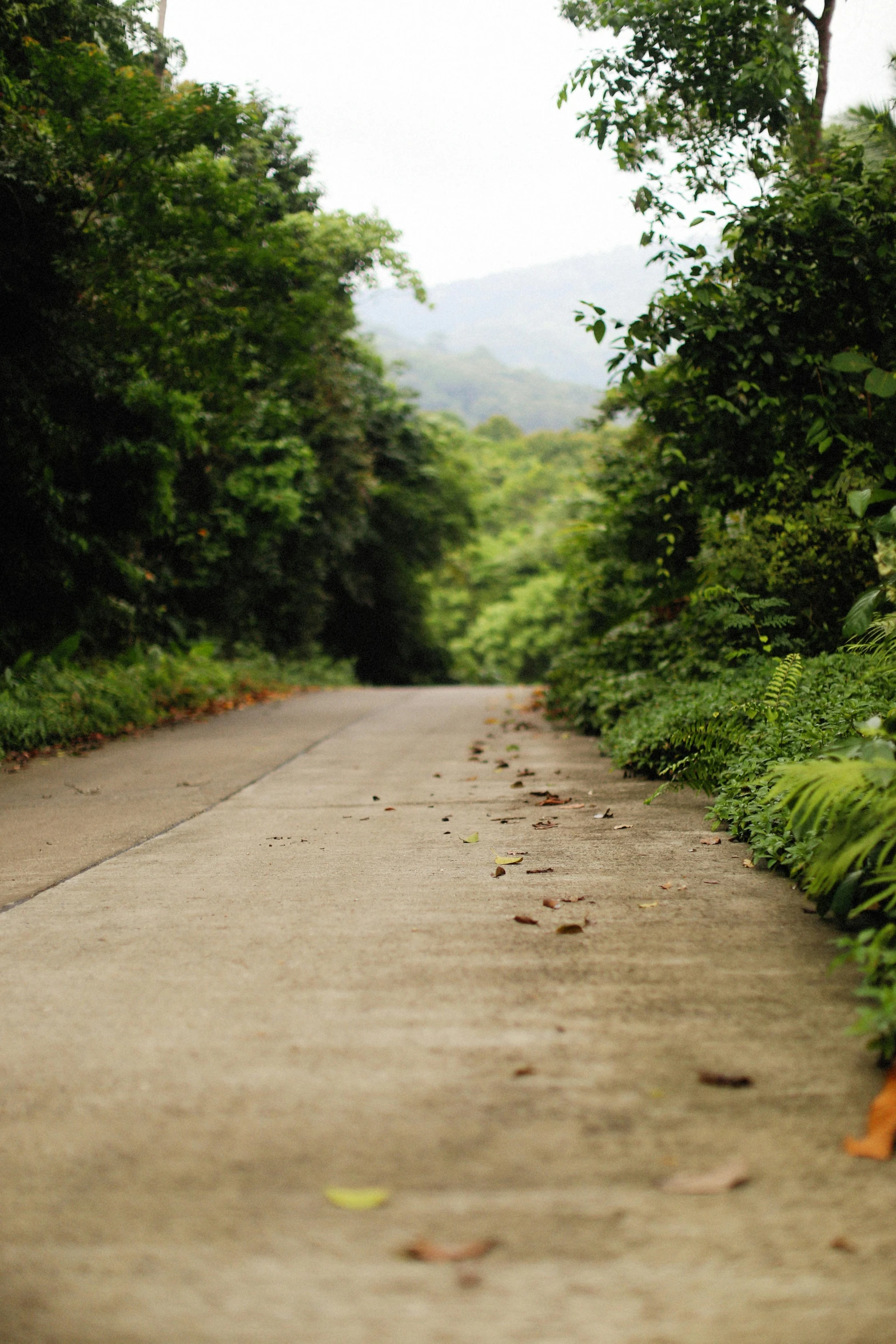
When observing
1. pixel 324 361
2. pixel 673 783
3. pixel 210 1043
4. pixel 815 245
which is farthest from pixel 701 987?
pixel 324 361

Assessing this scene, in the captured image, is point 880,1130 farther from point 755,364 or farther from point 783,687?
point 755,364

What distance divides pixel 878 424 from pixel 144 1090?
7.26 metres

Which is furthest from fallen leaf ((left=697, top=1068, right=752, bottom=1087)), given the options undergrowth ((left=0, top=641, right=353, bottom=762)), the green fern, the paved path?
undergrowth ((left=0, top=641, right=353, bottom=762))

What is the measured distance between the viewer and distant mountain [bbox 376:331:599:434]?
138 m

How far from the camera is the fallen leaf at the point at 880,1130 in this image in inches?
82.7

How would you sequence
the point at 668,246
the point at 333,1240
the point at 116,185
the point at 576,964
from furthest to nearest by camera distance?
the point at 116,185 → the point at 668,246 → the point at 576,964 → the point at 333,1240

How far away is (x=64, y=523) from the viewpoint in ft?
39.2

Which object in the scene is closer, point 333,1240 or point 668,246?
point 333,1240

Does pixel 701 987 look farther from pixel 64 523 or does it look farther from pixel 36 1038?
pixel 64 523

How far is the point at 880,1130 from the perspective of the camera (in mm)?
2164

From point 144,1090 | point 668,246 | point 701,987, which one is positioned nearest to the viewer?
point 144,1090

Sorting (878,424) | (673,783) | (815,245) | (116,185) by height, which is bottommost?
(673,783)

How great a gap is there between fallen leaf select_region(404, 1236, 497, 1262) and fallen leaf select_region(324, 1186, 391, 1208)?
5.7 inches

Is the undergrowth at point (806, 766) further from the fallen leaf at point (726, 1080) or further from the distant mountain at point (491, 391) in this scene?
the distant mountain at point (491, 391)
